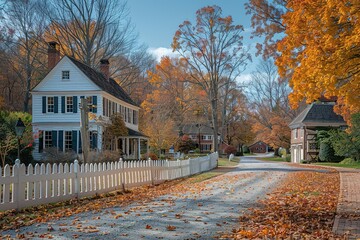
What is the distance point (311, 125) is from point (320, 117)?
178 cm

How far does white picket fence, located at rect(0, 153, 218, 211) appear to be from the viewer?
9.19 m

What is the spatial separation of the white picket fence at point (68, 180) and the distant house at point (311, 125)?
3102 cm

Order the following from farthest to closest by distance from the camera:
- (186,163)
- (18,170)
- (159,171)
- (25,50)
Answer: (25,50), (186,163), (159,171), (18,170)

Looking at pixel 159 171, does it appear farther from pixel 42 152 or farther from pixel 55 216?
pixel 42 152

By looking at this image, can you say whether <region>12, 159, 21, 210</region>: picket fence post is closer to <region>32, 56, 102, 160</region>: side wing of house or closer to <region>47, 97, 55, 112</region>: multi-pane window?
<region>32, 56, 102, 160</region>: side wing of house

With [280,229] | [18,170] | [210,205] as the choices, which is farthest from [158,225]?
[18,170]

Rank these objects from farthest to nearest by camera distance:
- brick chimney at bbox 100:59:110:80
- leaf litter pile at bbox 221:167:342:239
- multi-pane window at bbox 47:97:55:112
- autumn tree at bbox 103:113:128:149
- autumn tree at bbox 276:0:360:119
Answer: brick chimney at bbox 100:59:110:80, autumn tree at bbox 103:113:128:149, multi-pane window at bbox 47:97:55:112, autumn tree at bbox 276:0:360:119, leaf litter pile at bbox 221:167:342:239

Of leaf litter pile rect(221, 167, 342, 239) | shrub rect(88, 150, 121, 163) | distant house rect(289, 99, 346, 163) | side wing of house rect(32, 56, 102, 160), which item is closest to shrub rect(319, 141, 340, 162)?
distant house rect(289, 99, 346, 163)

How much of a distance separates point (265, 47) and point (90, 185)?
13993mm

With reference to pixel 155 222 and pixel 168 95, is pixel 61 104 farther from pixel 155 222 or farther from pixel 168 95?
pixel 155 222

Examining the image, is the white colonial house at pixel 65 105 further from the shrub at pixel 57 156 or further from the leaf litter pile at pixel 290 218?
the leaf litter pile at pixel 290 218

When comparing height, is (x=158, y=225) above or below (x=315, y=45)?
below

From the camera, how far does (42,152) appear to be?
3014 cm

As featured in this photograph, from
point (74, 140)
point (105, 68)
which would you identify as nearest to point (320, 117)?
point (105, 68)
